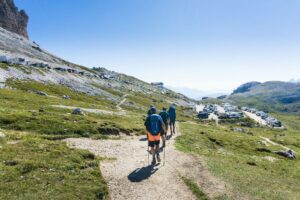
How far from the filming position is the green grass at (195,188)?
2015 cm

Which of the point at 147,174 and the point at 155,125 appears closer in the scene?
the point at 147,174

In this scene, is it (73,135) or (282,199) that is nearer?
(282,199)

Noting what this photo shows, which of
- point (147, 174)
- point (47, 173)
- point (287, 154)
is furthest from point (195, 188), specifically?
point (287, 154)

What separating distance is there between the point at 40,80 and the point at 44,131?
299 feet

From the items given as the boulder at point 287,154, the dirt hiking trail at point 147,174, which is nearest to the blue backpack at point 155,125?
the dirt hiking trail at point 147,174

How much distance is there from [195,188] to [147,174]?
4089mm

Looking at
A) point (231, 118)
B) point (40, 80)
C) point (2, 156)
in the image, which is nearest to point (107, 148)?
point (2, 156)

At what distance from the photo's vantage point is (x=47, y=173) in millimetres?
19906

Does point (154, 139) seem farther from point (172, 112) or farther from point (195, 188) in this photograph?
point (172, 112)

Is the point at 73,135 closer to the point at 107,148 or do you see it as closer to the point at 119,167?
the point at 107,148

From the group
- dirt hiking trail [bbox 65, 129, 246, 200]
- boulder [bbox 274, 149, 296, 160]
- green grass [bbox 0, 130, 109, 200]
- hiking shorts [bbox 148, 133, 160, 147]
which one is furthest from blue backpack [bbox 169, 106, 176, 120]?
boulder [bbox 274, 149, 296, 160]

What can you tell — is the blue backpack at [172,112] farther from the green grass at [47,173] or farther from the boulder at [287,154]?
the boulder at [287,154]

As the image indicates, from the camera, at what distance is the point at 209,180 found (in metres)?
23.5

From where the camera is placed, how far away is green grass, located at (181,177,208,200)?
793 inches
